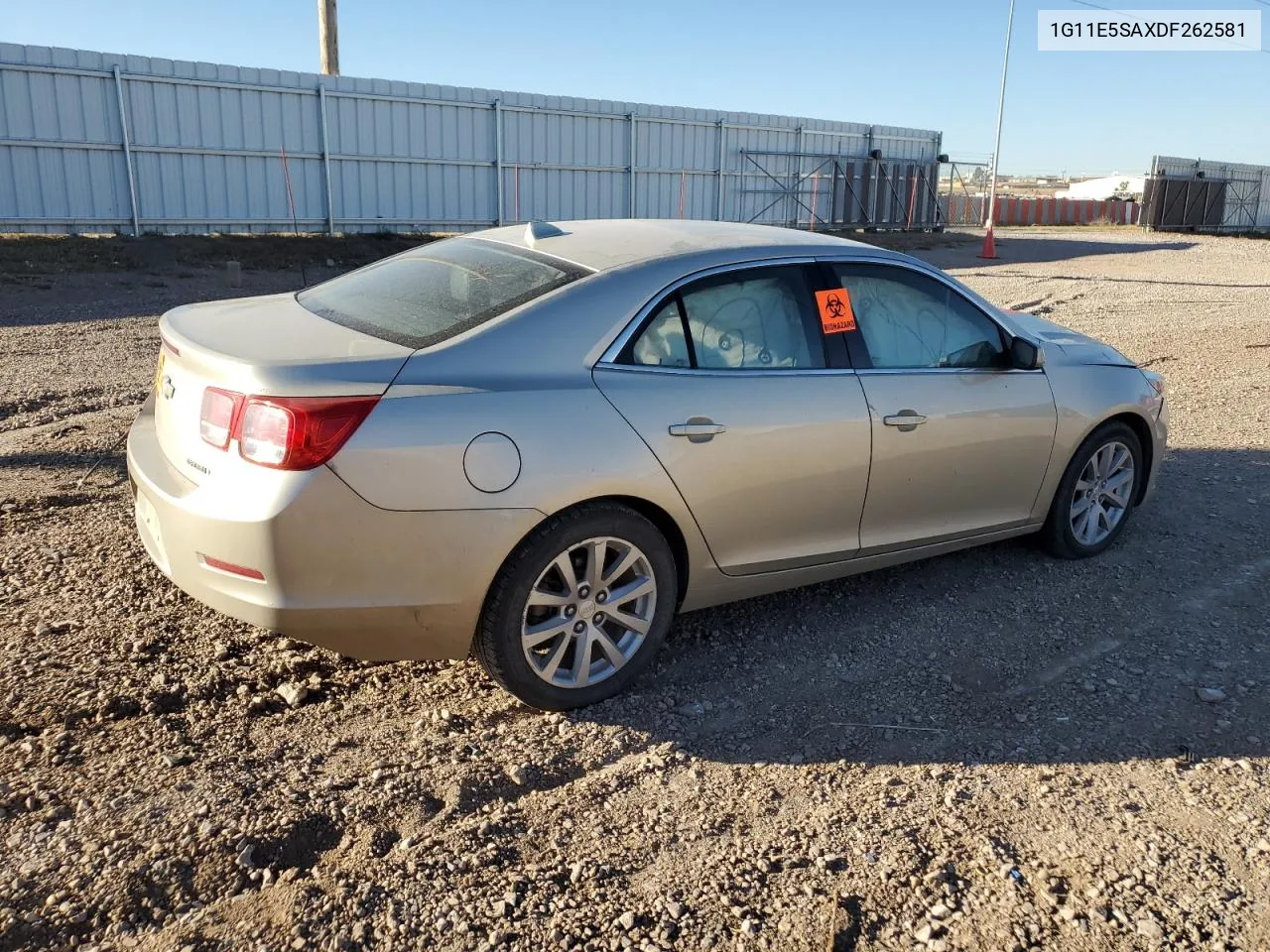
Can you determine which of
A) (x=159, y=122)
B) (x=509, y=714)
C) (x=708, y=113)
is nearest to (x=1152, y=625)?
(x=509, y=714)

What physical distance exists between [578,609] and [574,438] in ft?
1.91

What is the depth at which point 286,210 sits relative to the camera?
Result: 2044 cm

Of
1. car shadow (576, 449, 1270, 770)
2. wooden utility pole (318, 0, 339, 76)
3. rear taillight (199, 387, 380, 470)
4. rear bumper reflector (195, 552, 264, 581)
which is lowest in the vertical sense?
car shadow (576, 449, 1270, 770)

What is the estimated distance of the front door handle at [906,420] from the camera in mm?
4207

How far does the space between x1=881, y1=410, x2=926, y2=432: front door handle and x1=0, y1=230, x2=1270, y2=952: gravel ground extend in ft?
2.77

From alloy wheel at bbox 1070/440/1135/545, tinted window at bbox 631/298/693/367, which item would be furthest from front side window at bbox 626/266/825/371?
alloy wheel at bbox 1070/440/1135/545

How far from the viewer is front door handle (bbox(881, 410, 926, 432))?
4.21m

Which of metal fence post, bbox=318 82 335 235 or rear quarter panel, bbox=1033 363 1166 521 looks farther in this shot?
metal fence post, bbox=318 82 335 235

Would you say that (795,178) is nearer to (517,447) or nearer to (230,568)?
(517,447)

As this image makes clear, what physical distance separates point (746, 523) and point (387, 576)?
134 cm

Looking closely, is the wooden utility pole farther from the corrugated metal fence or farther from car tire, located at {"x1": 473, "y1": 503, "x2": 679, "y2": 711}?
car tire, located at {"x1": 473, "y1": 503, "x2": 679, "y2": 711}

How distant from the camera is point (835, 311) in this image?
424 cm

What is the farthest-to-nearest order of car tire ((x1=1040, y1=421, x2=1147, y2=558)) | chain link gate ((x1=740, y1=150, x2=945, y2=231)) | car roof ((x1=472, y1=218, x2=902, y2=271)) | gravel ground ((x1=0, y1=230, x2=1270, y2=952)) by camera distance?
chain link gate ((x1=740, y1=150, x2=945, y2=231))
car tire ((x1=1040, y1=421, x2=1147, y2=558))
car roof ((x1=472, y1=218, x2=902, y2=271))
gravel ground ((x1=0, y1=230, x2=1270, y2=952))

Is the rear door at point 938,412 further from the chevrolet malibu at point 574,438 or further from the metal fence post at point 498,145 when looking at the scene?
the metal fence post at point 498,145
